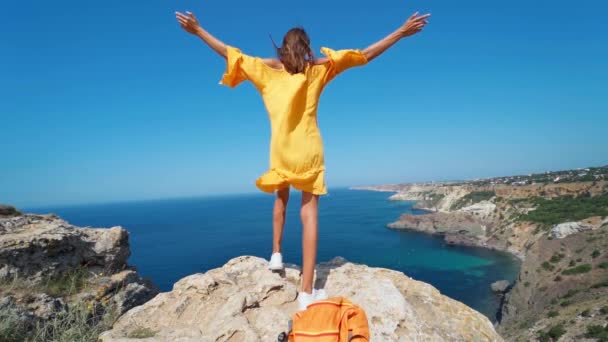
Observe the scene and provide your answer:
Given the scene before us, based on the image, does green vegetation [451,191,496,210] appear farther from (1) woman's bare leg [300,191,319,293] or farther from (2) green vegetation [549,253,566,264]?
(1) woman's bare leg [300,191,319,293]

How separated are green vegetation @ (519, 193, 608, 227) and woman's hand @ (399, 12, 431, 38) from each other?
217 feet

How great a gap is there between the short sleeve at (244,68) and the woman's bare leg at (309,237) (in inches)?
48.8

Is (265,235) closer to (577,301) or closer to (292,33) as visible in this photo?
(577,301)

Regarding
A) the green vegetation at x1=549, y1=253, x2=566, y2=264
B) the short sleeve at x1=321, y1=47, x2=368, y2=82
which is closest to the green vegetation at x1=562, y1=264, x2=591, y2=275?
the green vegetation at x1=549, y1=253, x2=566, y2=264

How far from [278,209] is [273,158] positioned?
75 cm

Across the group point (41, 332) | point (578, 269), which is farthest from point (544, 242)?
point (41, 332)

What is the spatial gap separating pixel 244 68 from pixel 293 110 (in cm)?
69

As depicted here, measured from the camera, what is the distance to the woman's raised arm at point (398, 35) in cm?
347

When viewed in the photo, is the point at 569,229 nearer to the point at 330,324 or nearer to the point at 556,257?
the point at 556,257

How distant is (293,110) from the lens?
3.33m

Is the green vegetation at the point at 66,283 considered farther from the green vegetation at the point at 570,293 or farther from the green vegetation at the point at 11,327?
the green vegetation at the point at 570,293

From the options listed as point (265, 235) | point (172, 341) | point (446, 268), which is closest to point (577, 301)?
point (446, 268)

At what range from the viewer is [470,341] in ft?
11.3

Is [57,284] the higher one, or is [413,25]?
[413,25]
